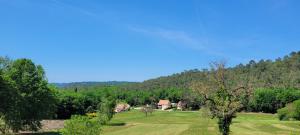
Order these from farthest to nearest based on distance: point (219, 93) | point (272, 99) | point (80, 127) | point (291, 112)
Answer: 1. point (272, 99)
2. point (291, 112)
3. point (219, 93)
4. point (80, 127)

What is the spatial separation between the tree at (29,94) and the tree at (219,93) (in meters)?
34.9

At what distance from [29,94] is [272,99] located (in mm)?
107327

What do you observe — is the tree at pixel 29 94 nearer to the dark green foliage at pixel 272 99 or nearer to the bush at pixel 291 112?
the bush at pixel 291 112

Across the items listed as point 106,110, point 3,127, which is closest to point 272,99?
point 106,110

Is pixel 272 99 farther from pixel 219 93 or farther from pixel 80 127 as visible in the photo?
pixel 80 127

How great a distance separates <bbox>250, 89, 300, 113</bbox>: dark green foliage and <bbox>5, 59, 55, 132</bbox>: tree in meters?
95.7

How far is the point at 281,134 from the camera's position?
7488 centimetres

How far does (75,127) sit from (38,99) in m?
37.1

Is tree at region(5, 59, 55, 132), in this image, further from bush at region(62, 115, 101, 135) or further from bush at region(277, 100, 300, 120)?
bush at region(277, 100, 300, 120)

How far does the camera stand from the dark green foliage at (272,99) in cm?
15425

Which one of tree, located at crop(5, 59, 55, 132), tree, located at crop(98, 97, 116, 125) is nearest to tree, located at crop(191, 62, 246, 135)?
tree, located at crop(5, 59, 55, 132)

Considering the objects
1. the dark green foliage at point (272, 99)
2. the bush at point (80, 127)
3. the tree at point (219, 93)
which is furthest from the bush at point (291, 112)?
the bush at point (80, 127)

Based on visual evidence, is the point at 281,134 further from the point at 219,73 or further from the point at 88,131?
the point at 88,131

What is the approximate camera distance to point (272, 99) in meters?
157
